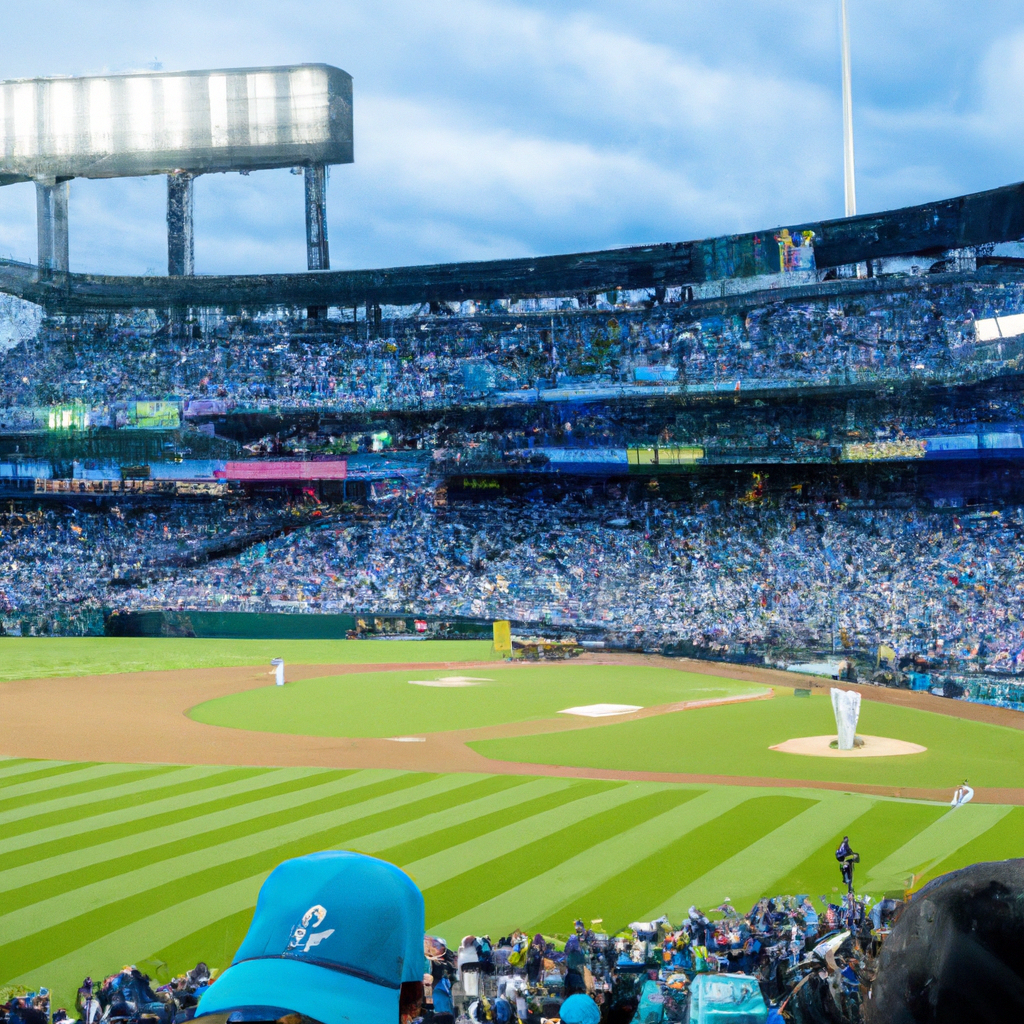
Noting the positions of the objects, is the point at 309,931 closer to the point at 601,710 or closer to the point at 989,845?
the point at 989,845

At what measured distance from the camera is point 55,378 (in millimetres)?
41562

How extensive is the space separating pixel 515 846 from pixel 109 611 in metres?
28.8

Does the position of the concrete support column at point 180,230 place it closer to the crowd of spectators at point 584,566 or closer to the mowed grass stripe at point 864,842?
the crowd of spectators at point 584,566

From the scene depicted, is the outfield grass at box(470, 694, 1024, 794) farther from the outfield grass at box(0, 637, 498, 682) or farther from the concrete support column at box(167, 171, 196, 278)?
the concrete support column at box(167, 171, 196, 278)

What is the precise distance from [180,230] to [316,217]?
681 centimetres

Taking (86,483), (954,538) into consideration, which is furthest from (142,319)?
(954,538)

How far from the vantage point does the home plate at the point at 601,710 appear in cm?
1842

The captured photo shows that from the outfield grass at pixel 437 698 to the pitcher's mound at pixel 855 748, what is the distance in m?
4.63

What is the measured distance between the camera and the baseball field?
820 cm

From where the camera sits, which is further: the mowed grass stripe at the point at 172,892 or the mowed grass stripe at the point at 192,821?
the mowed grass stripe at the point at 192,821

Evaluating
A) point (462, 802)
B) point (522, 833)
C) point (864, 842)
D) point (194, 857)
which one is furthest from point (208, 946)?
point (864, 842)

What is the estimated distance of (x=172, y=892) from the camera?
8.59 meters

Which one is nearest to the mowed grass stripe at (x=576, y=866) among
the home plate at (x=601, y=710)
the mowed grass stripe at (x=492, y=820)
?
the mowed grass stripe at (x=492, y=820)

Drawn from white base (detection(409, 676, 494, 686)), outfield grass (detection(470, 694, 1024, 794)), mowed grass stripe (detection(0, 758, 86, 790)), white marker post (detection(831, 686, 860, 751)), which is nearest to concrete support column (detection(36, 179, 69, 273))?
white base (detection(409, 676, 494, 686))
